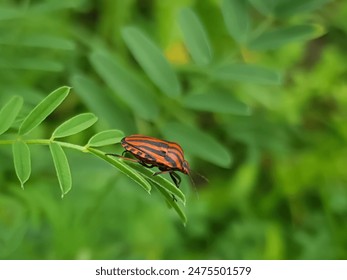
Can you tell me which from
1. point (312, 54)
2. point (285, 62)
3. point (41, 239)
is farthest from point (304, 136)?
point (41, 239)

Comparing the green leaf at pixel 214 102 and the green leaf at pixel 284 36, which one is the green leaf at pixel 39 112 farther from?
the green leaf at pixel 284 36

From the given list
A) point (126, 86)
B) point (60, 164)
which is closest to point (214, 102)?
point (126, 86)

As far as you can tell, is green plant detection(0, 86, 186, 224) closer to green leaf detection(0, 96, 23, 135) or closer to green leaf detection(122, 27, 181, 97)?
green leaf detection(0, 96, 23, 135)

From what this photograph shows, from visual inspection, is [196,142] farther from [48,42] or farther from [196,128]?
[48,42]

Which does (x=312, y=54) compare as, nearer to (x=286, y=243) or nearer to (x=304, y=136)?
(x=304, y=136)

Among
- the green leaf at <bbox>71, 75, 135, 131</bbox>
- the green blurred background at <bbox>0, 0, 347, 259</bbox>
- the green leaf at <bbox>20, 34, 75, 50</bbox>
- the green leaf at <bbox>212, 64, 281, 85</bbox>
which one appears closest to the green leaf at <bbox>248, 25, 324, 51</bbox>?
the green blurred background at <bbox>0, 0, 347, 259</bbox>

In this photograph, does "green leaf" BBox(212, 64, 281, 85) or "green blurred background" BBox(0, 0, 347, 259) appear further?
"green blurred background" BBox(0, 0, 347, 259)

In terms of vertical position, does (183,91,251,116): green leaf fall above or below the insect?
below
